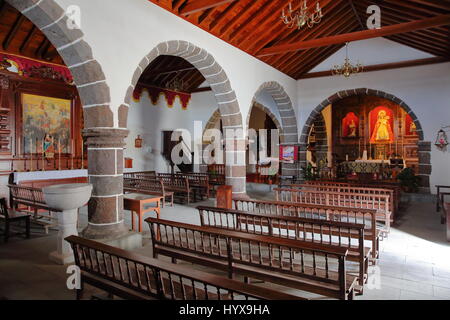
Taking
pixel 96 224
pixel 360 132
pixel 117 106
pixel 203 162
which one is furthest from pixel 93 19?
pixel 360 132

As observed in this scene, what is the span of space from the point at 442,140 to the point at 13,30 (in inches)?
434

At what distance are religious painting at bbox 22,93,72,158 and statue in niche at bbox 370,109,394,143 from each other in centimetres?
1141

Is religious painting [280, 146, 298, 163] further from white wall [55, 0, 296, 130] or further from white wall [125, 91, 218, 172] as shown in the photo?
white wall [55, 0, 296, 130]

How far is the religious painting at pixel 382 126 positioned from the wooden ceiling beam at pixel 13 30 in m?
12.4

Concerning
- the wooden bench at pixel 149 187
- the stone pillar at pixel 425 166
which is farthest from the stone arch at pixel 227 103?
the stone pillar at pixel 425 166

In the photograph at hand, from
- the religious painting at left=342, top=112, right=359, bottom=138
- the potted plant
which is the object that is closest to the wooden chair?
the potted plant

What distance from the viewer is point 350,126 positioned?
13.1 meters

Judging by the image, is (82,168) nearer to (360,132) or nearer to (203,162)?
(203,162)

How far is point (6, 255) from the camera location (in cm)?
394

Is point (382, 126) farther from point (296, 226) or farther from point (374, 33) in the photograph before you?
point (296, 226)

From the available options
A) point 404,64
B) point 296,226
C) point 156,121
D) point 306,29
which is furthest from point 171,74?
point 296,226

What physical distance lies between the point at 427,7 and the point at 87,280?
7623 millimetres

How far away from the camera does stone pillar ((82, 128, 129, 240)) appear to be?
12.5 feet
